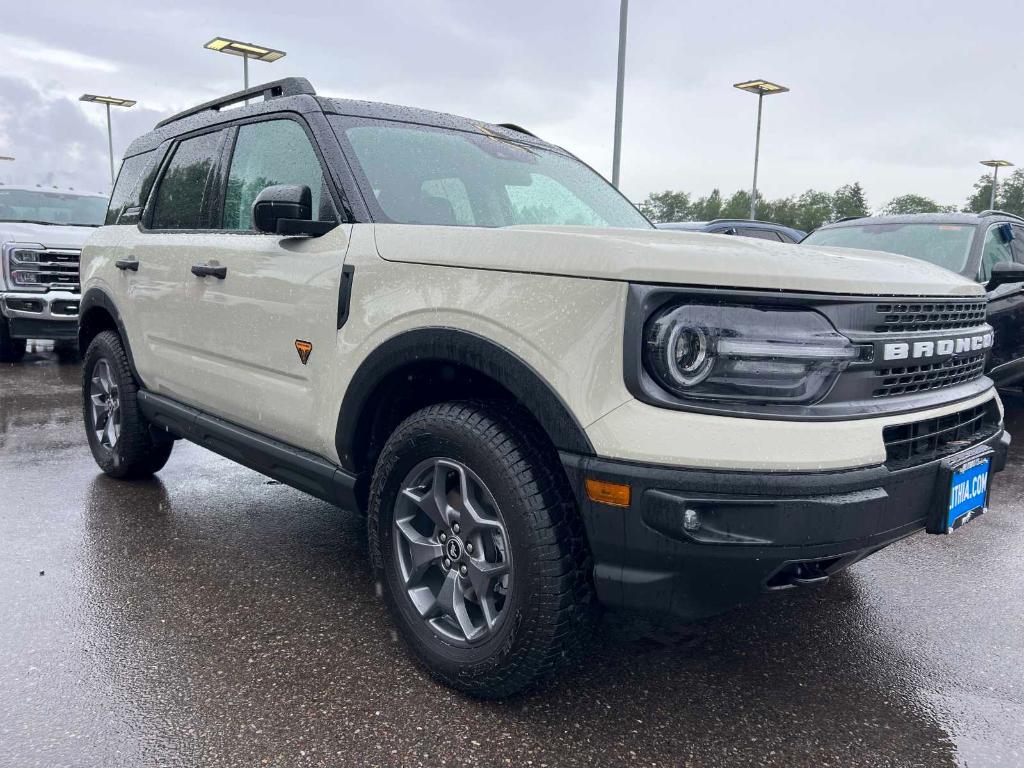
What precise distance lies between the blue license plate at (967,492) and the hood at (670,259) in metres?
0.50

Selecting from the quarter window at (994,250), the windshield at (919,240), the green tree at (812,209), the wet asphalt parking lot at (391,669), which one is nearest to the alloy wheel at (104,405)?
the wet asphalt parking lot at (391,669)

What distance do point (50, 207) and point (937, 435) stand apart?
10.8 m

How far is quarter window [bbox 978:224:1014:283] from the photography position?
243 inches

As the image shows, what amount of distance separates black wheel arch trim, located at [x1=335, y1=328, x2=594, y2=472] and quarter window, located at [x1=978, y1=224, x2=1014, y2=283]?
5.11m

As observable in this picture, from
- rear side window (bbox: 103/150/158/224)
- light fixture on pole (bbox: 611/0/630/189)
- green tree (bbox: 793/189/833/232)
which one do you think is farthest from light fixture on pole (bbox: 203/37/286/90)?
green tree (bbox: 793/189/833/232)

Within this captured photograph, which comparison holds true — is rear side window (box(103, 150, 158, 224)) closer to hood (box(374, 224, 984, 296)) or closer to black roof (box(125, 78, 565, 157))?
black roof (box(125, 78, 565, 157))

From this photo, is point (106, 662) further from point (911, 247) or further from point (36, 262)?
point (36, 262)

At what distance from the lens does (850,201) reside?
73312 millimetres

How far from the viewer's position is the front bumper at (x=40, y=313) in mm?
8875

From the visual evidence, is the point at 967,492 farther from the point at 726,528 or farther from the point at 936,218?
the point at 936,218

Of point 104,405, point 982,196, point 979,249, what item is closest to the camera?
point 104,405

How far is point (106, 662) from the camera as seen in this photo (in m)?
2.65

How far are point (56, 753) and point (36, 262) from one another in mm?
8156

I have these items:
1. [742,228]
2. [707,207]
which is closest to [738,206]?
[707,207]
